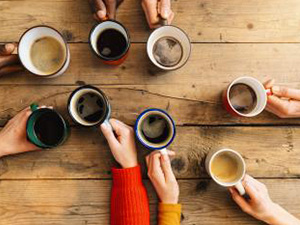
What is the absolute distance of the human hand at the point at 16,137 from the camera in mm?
1024

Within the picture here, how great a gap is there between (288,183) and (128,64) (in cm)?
77

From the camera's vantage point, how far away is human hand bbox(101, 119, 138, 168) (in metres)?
1.02

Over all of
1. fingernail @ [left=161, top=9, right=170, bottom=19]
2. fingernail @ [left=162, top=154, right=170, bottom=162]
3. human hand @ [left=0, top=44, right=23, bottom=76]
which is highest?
fingernail @ [left=161, top=9, right=170, bottom=19]

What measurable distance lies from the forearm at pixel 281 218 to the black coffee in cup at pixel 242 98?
38 cm

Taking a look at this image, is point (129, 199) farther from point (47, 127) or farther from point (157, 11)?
point (157, 11)

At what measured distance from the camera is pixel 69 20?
1.12 m

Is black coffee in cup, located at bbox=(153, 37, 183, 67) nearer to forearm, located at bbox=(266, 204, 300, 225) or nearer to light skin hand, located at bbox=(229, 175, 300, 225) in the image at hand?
light skin hand, located at bbox=(229, 175, 300, 225)

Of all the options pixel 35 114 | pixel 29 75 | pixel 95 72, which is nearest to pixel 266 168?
pixel 95 72

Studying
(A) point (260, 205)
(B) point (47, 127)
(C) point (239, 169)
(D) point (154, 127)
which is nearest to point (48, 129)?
→ (B) point (47, 127)

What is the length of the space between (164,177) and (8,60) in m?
0.71

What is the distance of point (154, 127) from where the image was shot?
3.34ft

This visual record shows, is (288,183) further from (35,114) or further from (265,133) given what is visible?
(35,114)

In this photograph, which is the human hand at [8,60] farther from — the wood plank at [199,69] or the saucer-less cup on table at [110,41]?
the saucer-less cup on table at [110,41]

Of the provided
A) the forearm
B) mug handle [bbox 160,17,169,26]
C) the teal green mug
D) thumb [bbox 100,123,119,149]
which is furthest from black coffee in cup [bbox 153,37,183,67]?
the forearm
